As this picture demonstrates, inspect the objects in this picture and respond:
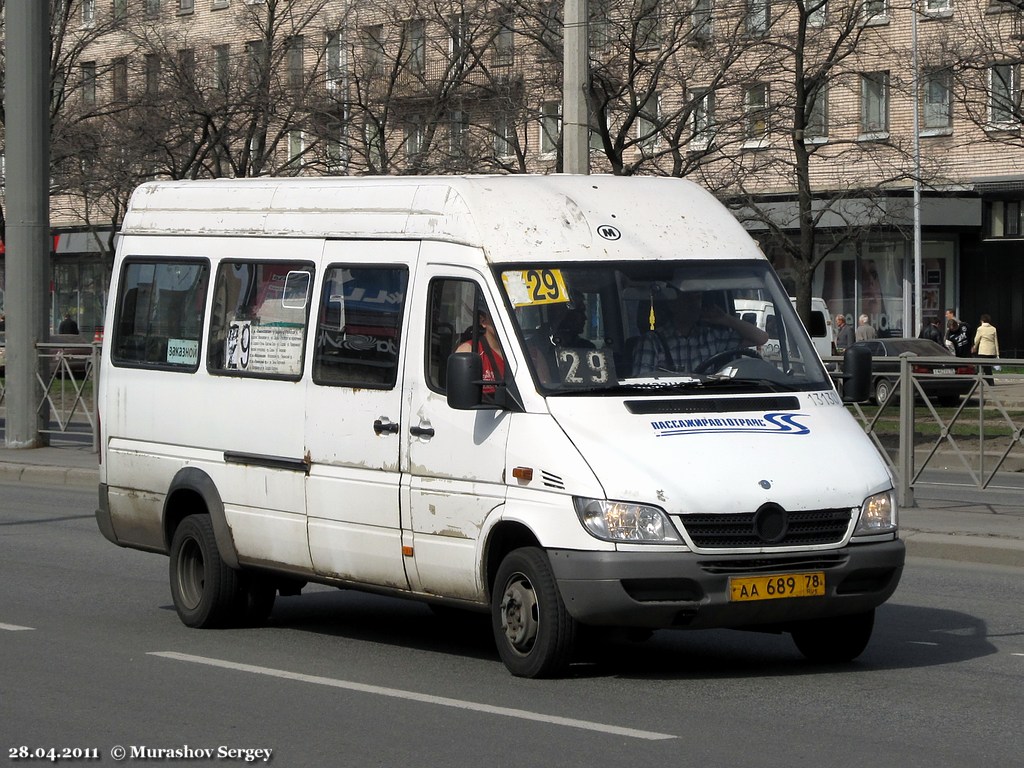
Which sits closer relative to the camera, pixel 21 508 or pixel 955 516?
pixel 955 516

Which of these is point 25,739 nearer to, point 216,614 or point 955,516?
point 216,614

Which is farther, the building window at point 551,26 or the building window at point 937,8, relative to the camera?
the building window at point 937,8

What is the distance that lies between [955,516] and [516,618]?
7.69 metres

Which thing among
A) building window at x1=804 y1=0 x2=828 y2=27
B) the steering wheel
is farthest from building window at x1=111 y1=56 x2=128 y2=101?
the steering wheel

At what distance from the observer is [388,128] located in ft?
97.1

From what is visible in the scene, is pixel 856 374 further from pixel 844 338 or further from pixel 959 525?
pixel 844 338

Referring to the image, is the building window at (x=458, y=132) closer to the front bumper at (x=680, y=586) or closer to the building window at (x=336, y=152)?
the building window at (x=336, y=152)

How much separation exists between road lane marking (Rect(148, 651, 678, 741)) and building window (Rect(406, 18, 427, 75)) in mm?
20652

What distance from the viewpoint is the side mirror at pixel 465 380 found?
8000 millimetres

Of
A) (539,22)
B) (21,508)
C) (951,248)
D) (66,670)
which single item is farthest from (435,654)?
(951,248)

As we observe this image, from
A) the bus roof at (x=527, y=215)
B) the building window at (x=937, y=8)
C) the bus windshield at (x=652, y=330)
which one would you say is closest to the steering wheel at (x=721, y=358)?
the bus windshield at (x=652, y=330)

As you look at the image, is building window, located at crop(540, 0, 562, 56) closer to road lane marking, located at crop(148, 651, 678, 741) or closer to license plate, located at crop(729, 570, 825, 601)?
road lane marking, located at crop(148, 651, 678, 741)

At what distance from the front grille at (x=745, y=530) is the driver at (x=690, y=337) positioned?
93cm

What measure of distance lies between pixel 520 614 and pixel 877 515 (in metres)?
1.68
